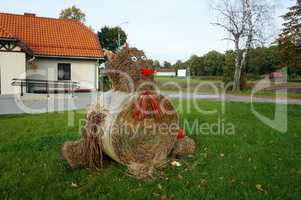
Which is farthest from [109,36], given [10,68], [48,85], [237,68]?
[10,68]

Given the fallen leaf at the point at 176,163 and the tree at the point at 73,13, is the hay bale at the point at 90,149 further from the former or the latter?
the tree at the point at 73,13

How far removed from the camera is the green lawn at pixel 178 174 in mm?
3953

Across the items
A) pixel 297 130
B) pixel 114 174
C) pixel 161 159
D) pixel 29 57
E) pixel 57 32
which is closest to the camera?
pixel 114 174

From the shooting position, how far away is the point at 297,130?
8.47 m

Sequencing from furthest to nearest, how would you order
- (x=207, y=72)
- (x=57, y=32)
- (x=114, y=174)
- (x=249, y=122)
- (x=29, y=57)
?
(x=207, y=72) < (x=57, y=32) < (x=29, y=57) < (x=249, y=122) < (x=114, y=174)

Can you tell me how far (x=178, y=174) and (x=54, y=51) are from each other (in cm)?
1960

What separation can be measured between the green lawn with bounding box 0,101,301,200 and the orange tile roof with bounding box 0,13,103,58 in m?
16.1

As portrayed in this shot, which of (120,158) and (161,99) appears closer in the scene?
(120,158)

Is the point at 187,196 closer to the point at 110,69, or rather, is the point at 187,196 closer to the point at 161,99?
the point at 161,99

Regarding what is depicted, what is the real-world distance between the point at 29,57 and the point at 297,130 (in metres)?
17.9

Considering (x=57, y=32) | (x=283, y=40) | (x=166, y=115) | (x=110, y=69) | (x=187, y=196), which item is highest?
(x=283, y=40)

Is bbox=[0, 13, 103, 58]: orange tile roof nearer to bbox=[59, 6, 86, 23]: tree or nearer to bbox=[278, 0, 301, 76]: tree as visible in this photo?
bbox=[59, 6, 86, 23]: tree

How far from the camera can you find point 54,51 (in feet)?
72.1

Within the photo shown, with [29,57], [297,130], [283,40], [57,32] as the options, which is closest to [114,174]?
[297,130]
